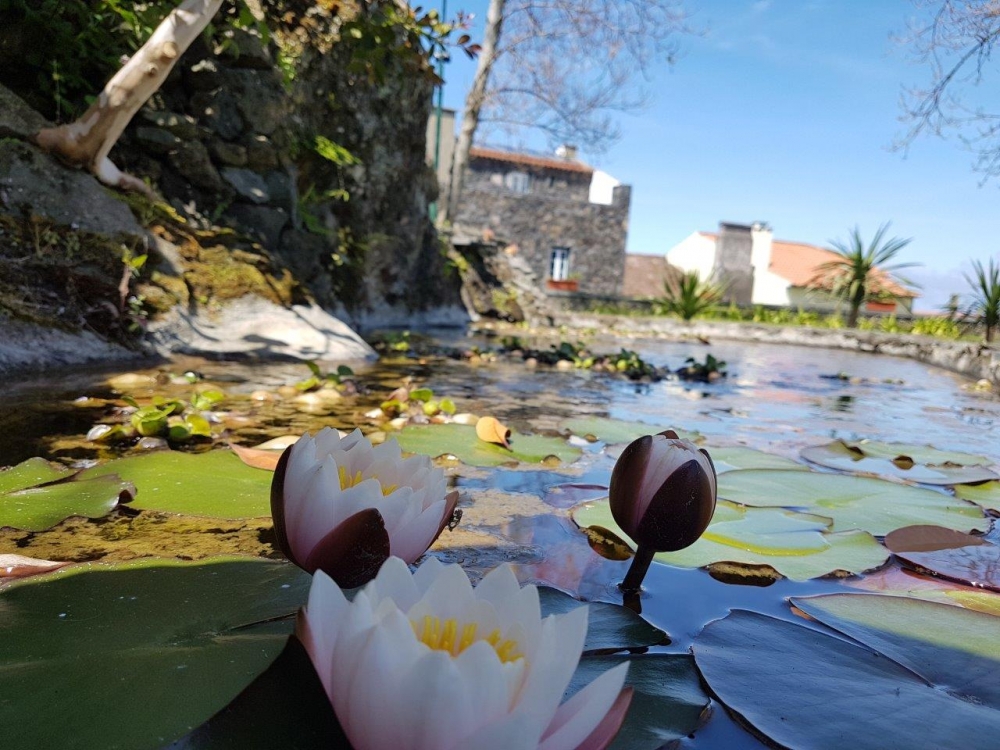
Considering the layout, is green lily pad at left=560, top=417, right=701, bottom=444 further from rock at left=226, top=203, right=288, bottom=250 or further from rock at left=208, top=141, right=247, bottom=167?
rock at left=208, top=141, right=247, bottom=167

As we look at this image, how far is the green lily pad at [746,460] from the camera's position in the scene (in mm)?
1732

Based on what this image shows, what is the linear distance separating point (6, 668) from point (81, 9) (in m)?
4.19

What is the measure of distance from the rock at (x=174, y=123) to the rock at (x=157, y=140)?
0.12ft

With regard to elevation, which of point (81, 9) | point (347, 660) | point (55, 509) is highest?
point (81, 9)

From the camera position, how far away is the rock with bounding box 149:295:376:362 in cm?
347

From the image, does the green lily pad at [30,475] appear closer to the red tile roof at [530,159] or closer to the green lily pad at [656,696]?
the green lily pad at [656,696]

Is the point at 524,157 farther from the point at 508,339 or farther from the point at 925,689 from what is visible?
the point at 925,689

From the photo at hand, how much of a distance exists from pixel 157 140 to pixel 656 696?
451cm

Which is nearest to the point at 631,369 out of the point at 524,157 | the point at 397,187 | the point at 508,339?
the point at 508,339

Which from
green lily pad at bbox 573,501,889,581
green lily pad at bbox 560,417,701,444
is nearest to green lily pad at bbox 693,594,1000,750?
green lily pad at bbox 573,501,889,581

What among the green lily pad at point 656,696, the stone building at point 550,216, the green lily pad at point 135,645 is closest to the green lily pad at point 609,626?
the green lily pad at point 656,696

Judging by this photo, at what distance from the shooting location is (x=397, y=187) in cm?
737

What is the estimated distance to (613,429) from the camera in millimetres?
2158

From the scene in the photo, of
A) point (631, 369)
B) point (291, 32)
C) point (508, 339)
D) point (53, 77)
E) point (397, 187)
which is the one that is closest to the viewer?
point (53, 77)
